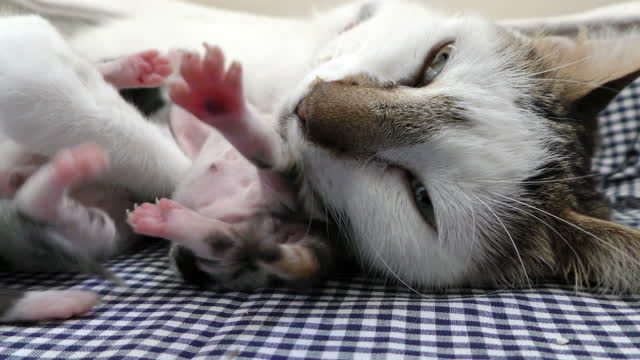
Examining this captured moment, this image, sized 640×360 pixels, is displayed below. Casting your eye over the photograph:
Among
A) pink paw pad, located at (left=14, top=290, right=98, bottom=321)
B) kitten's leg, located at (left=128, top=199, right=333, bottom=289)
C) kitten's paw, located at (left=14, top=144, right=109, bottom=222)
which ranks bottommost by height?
pink paw pad, located at (left=14, top=290, right=98, bottom=321)

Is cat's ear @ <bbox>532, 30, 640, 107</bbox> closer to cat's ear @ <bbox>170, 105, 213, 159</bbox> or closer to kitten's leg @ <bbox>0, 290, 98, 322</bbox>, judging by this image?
cat's ear @ <bbox>170, 105, 213, 159</bbox>

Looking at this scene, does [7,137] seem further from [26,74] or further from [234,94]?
[234,94]

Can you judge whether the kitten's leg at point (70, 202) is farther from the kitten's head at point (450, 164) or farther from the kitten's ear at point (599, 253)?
the kitten's ear at point (599, 253)

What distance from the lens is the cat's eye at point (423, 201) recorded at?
0.79 m

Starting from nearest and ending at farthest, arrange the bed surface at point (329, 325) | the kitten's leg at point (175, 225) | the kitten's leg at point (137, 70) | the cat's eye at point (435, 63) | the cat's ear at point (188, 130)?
the bed surface at point (329, 325) → the kitten's leg at point (175, 225) → the cat's eye at point (435, 63) → the kitten's leg at point (137, 70) → the cat's ear at point (188, 130)

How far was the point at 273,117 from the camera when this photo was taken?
0.88m

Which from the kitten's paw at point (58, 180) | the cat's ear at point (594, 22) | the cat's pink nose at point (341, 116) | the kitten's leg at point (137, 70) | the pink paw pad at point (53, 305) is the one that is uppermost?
the cat's ear at point (594, 22)

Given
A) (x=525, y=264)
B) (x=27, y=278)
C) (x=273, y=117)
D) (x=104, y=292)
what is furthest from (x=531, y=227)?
(x=27, y=278)

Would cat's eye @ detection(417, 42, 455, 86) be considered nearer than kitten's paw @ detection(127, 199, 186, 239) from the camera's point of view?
No

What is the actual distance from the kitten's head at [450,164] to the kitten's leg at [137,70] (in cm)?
30

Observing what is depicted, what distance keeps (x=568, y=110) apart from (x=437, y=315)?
50 centimetres

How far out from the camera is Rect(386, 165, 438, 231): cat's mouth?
784 mm

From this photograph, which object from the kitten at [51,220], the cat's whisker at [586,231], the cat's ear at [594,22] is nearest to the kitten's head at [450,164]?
the cat's whisker at [586,231]

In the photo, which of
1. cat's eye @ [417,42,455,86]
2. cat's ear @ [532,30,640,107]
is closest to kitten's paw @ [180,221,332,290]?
cat's eye @ [417,42,455,86]
